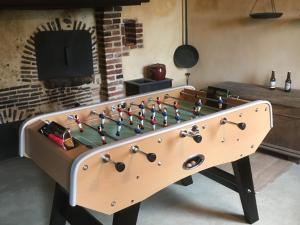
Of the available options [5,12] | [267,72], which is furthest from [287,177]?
[5,12]

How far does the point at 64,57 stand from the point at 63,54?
0.03 metres

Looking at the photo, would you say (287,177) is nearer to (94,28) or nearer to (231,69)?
(231,69)

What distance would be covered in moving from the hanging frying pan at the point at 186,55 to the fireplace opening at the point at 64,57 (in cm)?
133

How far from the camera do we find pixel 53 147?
5.72 feet

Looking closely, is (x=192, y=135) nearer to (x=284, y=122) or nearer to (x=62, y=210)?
(x=62, y=210)

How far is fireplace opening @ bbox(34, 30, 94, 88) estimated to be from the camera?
374 centimetres

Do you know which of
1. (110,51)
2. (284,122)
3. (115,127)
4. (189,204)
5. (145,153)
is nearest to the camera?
(145,153)

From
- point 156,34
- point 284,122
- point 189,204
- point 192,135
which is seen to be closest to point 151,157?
point 192,135

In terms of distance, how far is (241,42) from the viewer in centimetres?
423

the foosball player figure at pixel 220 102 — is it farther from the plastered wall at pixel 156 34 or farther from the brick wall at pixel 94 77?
the plastered wall at pixel 156 34

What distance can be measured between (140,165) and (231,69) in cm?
304

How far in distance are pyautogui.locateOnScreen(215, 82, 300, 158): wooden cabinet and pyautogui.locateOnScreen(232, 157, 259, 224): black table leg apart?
1.12 meters

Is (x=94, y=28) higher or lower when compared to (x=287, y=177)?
higher

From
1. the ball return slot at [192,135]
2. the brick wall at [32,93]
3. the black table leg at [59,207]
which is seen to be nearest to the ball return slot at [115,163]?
the ball return slot at [192,135]
